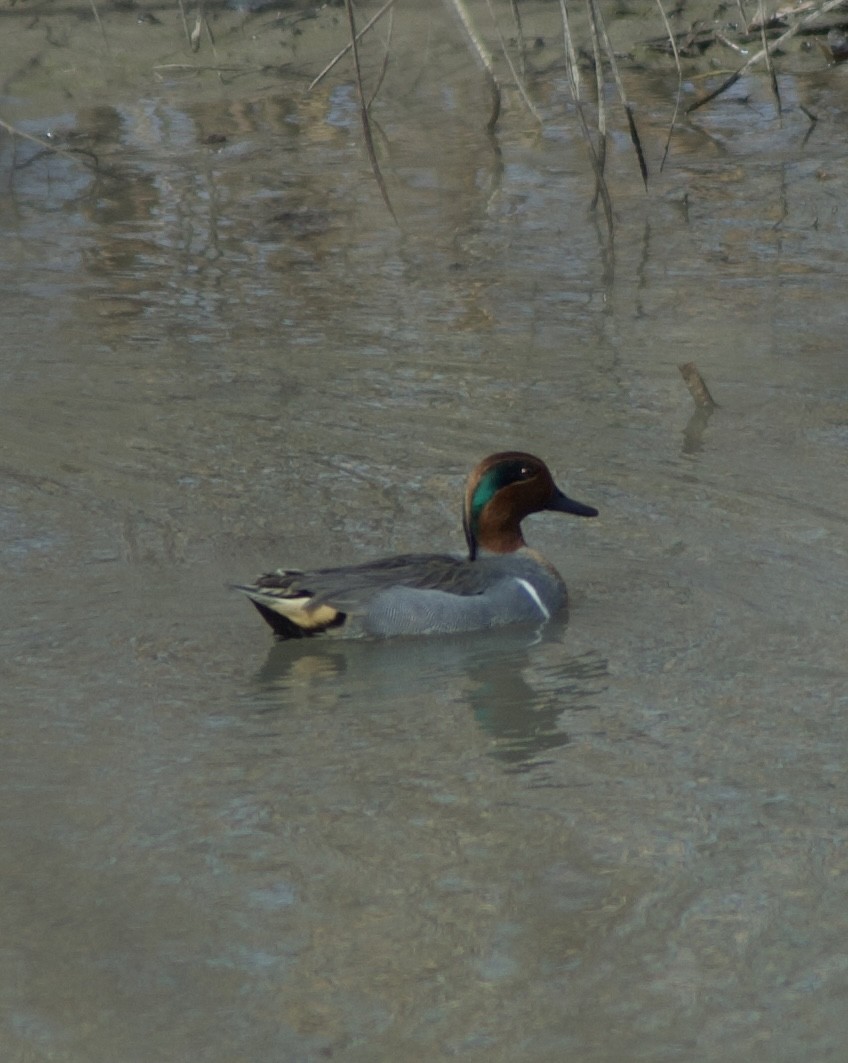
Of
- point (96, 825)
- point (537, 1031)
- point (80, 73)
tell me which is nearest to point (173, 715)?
point (96, 825)

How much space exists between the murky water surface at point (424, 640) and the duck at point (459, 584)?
13 centimetres

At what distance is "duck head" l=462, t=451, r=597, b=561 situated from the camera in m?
6.68

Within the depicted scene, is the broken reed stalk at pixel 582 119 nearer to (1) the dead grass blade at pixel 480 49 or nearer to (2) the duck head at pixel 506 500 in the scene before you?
(1) the dead grass blade at pixel 480 49

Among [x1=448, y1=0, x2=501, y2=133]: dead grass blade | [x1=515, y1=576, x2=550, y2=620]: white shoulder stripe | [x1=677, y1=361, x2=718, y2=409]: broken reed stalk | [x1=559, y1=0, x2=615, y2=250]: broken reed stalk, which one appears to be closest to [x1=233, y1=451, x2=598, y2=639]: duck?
[x1=515, y1=576, x2=550, y2=620]: white shoulder stripe

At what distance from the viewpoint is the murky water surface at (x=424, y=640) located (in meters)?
4.06

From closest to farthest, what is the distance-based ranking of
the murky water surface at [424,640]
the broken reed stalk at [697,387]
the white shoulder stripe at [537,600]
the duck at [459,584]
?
the murky water surface at [424,640], the duck at [459,584], the white shoulder stripe at [537,600], the broken reed stalk at [697,387]

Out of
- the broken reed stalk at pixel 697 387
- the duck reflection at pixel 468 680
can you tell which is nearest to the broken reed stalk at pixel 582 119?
the broken reed stalk at pixel 697 387

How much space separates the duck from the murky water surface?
0.13 metres

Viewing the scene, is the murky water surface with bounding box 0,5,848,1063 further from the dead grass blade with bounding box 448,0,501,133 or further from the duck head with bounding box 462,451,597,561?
the dead grass blade with bounding box 448,0,501,133

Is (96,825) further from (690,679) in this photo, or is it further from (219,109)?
(219,109)

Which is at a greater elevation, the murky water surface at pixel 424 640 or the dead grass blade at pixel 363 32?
the dead grass blade at pixel 363 32

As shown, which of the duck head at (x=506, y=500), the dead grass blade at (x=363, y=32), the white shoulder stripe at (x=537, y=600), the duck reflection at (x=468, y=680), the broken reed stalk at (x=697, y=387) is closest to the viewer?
the duck reflection at (x=468, y=680)

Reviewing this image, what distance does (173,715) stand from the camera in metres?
5.44

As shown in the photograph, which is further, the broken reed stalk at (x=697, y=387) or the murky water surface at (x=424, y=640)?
the broken reed stalk at (x=697, y=387)
